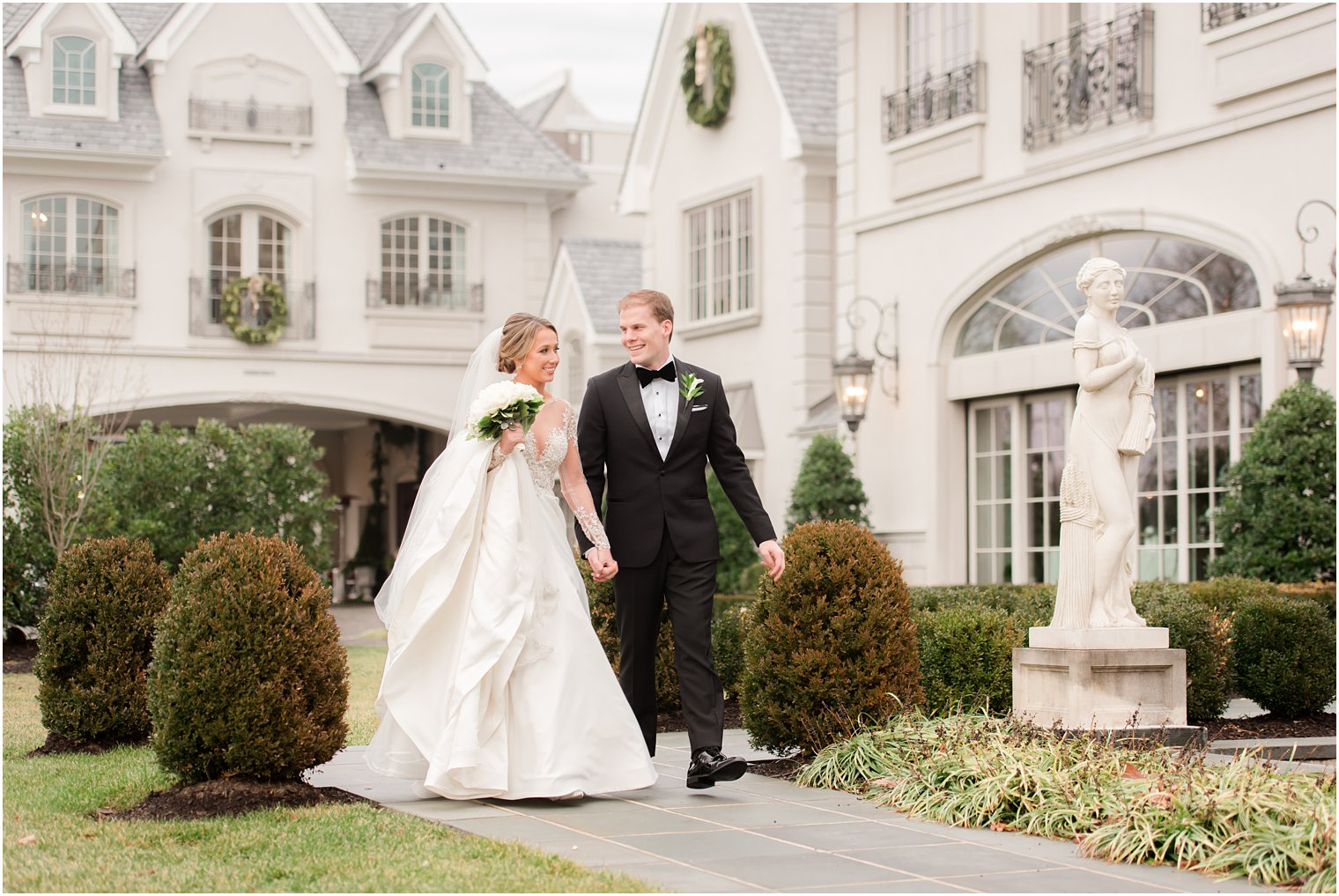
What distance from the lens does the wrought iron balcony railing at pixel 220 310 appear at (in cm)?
2683

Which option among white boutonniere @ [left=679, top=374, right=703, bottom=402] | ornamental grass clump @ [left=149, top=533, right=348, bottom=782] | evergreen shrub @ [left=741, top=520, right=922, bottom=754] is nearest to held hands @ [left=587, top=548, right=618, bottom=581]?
white boutonniere @ [left=679, top=374, right=703, bottom=402]

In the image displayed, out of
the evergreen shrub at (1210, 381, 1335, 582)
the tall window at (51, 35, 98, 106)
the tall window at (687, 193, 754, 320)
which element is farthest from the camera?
the tall window at (51, 35, 98, 106)

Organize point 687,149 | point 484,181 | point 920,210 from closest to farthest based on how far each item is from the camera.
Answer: point 920,210 → point 687,149 → point 484,181

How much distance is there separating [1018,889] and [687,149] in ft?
63.5

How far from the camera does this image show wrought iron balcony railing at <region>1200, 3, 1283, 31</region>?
14469 mm

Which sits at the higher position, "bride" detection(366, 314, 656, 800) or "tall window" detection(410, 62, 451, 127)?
"tall window" detection(410, 62, 451, 127)

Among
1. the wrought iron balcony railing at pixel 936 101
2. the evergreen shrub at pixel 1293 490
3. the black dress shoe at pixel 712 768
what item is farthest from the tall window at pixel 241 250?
the black dress shoe at pixel 712 768

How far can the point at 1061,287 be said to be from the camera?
17.1m

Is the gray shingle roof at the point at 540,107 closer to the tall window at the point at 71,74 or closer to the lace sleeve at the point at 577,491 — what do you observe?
the tall window at the point at 71,74

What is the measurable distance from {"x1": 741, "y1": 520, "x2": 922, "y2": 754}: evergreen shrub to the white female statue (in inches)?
41.0

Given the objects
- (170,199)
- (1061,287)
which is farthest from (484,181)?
(1061,287)

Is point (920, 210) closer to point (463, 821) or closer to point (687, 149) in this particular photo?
point (687, 149)

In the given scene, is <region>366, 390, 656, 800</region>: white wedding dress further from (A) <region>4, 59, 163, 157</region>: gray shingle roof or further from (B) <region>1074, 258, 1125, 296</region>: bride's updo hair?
(A) <region>4, 59, 163, 157</region>: gray shingle roof

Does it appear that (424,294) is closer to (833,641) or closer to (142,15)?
(142,15)
